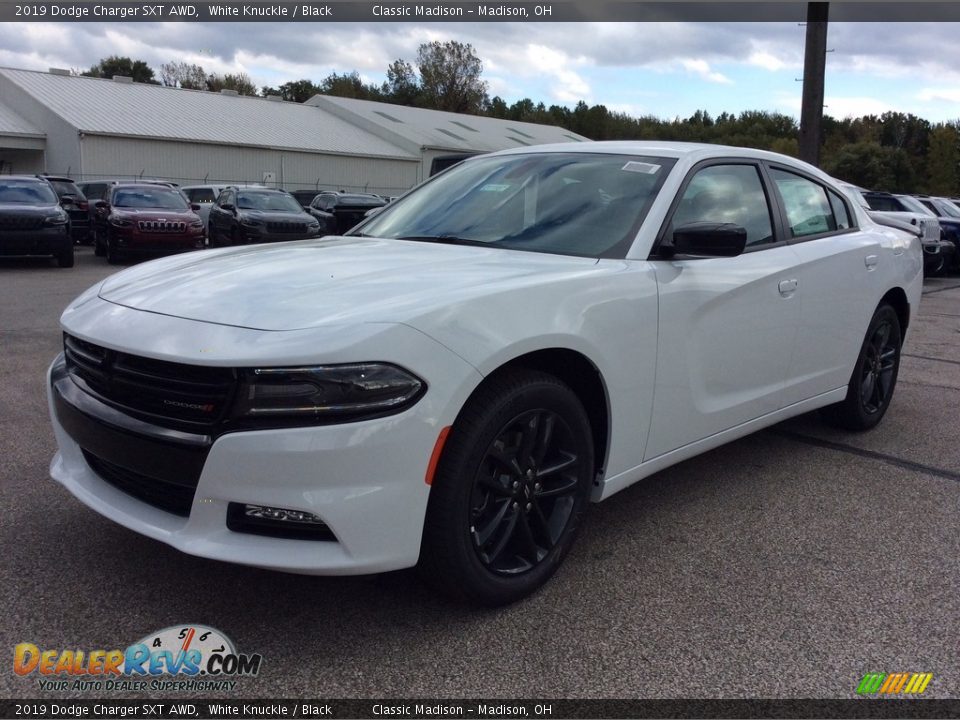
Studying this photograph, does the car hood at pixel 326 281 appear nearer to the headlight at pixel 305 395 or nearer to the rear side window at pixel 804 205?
the headlight at pixel 305 395

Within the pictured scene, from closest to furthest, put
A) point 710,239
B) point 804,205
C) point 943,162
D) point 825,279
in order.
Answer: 1. point 710,239
2. point 825,279
3. point 804,205
4. point 943,162

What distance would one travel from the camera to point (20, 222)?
14.7m

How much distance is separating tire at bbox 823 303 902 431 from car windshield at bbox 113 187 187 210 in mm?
15178

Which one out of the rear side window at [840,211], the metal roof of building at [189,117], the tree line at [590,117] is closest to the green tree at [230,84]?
the tree line at [590,117]

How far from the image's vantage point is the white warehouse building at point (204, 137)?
3303 centimetres

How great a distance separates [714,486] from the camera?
13.9 ft

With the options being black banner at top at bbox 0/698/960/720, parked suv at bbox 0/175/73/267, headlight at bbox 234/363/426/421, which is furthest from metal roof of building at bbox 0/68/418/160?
black banner at top at bbox 0/698/960/720

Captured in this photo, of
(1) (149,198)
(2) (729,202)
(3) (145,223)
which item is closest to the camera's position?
(2) (729,202)

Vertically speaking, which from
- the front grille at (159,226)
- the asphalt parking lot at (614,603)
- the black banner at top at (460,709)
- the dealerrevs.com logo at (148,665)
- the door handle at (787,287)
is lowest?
the black banner at top at (460,709)

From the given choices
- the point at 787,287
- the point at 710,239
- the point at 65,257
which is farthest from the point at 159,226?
the point at 710,239

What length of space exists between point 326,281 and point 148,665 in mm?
1314

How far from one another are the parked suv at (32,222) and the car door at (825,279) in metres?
13.8

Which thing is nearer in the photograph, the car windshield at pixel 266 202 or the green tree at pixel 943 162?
the car windshield at pixel 266 202

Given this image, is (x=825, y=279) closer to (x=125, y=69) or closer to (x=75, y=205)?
(x=75, y=205)
